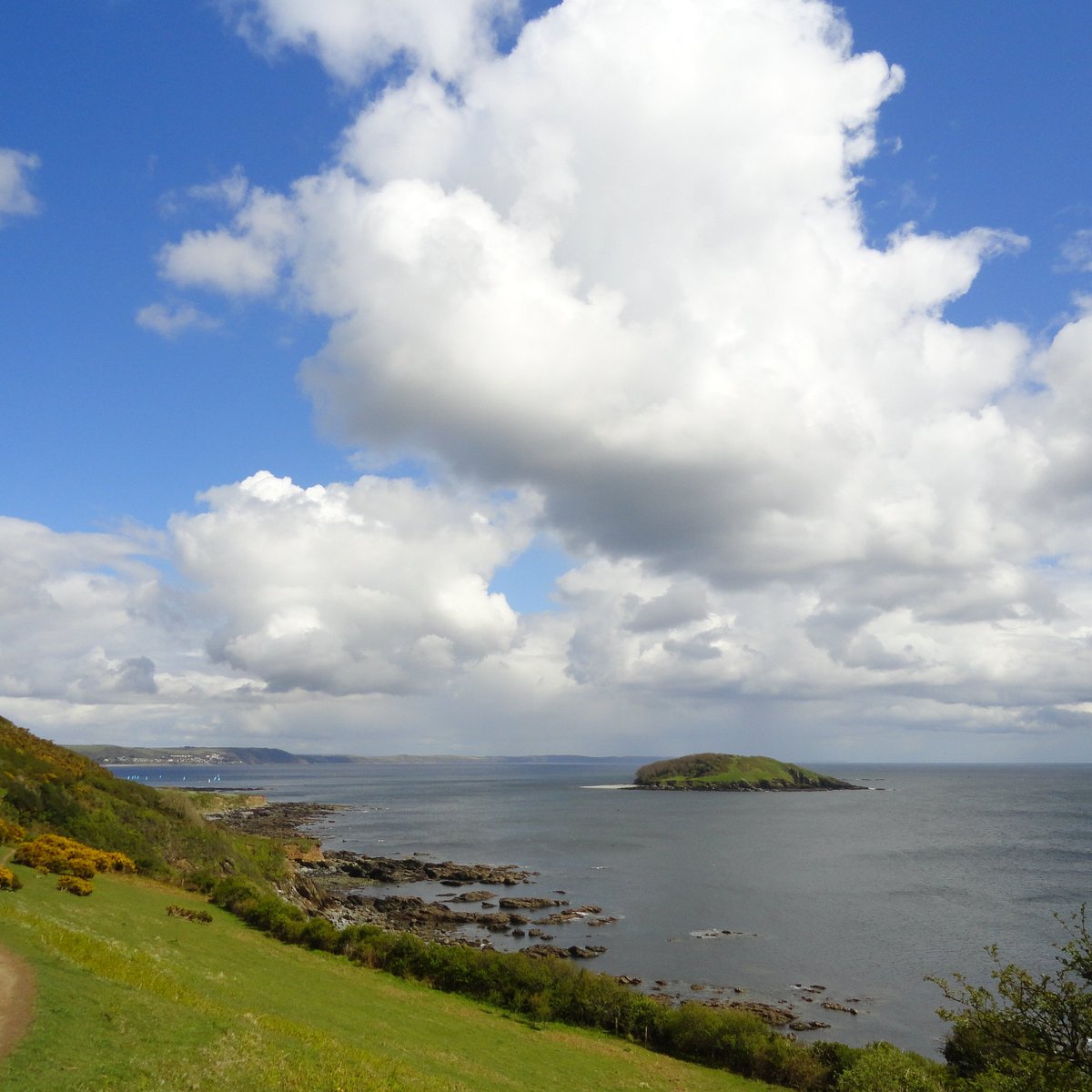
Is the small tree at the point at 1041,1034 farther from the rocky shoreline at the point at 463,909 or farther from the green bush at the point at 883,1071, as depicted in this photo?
the rocky shoreline at the point at 463,909

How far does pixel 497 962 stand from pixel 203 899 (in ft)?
Result: 69.8

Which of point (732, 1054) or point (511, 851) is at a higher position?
point (732, 1054)

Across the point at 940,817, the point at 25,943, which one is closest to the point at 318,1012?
the point at 25,943

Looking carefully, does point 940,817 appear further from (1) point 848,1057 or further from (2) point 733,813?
(1) point 848,1057

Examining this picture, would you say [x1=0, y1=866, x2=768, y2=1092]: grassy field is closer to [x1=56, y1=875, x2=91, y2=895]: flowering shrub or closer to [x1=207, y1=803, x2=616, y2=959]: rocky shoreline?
[x1=56, y1=875, x2=91, y2=895]: flowering shrub

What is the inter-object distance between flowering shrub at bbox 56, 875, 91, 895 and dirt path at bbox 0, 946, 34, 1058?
57.2 ft

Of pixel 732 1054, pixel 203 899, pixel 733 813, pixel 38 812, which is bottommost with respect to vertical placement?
pixel 733 813

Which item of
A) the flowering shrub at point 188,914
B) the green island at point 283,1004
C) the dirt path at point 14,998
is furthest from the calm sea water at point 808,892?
the dirt path at point 14,998

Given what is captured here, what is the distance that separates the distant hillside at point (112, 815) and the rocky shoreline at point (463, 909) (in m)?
8.07

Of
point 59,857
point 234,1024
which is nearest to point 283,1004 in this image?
point 234,1024

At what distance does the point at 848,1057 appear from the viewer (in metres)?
38.9

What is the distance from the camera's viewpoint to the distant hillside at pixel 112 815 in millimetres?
53375

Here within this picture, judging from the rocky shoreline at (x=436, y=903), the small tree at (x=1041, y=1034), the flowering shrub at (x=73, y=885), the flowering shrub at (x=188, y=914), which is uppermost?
the small tree at (x=1041, y=1034)

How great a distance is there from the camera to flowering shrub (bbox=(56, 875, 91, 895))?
126ft
